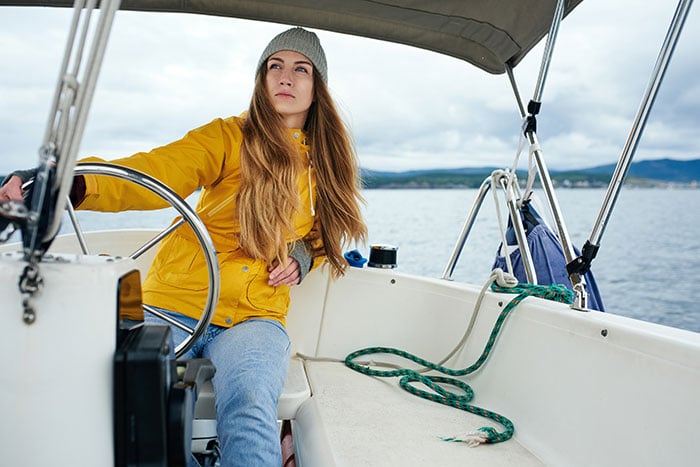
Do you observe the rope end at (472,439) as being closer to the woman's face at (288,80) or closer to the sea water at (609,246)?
A: the woman's face at (288,80)

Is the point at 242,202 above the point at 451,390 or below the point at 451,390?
above

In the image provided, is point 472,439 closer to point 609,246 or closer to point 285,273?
point 285,273

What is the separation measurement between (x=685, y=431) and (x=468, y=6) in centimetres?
139

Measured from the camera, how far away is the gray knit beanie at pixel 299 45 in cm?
171

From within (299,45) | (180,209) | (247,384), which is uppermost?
(299,45)

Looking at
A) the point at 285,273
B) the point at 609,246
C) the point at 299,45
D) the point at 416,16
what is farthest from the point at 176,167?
the point at 609,246

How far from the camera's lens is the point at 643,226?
50.1 ft

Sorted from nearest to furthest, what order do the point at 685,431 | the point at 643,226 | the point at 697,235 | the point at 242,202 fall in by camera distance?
the point at 685,431, the point at 242,202, the point at 697,235, the point at 643,226

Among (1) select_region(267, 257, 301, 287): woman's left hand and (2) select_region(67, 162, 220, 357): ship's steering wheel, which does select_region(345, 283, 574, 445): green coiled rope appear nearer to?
(1) select_region(267, 257, 301, 287): woman's left hand

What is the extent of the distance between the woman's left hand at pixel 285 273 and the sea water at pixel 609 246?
3251 mm

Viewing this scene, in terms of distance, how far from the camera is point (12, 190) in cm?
87

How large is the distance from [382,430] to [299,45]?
1083 millimetres

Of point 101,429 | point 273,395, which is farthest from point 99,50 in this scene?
point 273,395

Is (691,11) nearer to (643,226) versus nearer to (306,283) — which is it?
(306,283)
